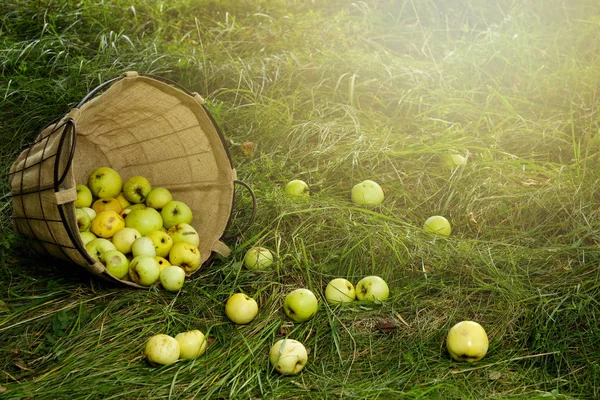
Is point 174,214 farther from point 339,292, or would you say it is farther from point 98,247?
point 339,292

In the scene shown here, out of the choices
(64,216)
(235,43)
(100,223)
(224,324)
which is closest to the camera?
(64,216)

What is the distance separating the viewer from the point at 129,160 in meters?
3.31

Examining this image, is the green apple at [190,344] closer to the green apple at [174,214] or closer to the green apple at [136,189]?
the green apple at [174,214]

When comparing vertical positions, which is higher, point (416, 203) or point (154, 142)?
point (154, 142)

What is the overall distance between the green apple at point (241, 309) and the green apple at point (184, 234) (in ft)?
1.75

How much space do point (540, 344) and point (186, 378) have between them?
1317mm

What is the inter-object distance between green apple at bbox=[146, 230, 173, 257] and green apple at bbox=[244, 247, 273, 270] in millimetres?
367

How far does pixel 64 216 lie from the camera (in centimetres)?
237

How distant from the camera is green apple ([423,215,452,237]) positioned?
310 cm

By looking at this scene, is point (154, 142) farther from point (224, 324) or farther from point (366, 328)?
point (366, 328)

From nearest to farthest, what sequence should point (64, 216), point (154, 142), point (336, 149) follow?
point (64, 216) → point (154, 142) → point (336, 149)

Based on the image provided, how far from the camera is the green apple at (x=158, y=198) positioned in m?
3.12

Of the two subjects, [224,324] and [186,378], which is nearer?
[186,378]

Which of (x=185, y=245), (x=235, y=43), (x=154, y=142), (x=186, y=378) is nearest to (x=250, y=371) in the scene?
(x=186, y=378)
